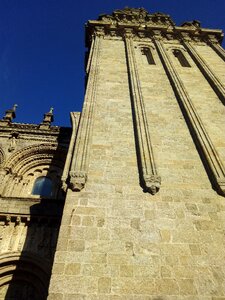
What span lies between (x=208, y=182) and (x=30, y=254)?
6130mm

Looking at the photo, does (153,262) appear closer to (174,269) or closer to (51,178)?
(174,269)

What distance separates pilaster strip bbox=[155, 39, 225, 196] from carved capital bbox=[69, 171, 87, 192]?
332 cm

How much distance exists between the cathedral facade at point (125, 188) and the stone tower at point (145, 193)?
2 cm

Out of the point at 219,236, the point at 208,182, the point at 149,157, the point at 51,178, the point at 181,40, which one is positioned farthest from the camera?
the point at 181,40

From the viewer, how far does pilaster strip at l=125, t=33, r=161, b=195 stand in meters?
6.43

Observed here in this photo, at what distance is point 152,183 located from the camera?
6.38 m

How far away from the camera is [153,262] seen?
4.89m

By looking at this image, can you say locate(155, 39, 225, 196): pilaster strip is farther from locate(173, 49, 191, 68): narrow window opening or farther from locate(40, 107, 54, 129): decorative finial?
locate(40, 107, 54, 129): decorative finial

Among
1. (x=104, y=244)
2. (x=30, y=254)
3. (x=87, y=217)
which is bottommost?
(x=104, y=244)

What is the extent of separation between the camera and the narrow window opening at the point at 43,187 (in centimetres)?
1212

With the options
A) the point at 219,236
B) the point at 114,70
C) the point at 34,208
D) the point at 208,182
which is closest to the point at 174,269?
the point at 219,236

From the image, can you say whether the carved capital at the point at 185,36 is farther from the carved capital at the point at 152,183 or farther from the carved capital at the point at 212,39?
the carved capital at the point at 152,183

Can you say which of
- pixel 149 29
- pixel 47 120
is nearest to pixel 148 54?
pixel 149 29

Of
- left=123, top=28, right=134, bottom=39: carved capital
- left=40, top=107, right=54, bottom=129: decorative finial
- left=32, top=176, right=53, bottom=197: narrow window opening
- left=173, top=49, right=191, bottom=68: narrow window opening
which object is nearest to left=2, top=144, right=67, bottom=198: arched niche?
left=32, top=176, right=53, bottom=197: narrow window opening
